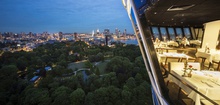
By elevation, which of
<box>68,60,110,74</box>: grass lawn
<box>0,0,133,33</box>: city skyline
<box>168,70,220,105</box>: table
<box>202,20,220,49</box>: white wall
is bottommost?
<box>68,60,110,74</box>: grass lawn

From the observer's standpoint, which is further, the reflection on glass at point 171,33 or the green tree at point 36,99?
the green tree at point 36,99

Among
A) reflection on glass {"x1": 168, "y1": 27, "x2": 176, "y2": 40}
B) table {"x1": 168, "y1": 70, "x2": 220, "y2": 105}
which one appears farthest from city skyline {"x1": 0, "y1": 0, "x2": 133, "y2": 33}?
table {"x1": 168, "y1": 70, "x2": 220, "y2": 105}

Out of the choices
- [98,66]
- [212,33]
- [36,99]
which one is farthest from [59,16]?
[212,33]

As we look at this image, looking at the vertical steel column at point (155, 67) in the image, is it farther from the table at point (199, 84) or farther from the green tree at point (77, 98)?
the green tree at point (77, 98)

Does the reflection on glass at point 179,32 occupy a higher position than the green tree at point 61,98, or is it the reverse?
the reflection on glass at point 179,32

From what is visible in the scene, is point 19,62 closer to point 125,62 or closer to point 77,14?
point 125,62

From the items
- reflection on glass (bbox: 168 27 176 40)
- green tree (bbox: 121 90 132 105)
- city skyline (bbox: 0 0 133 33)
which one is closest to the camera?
reflection on glass (bbox: 168 27 176 40)

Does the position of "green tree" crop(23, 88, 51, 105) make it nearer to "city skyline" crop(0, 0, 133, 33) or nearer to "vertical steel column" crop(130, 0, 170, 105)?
"vertical steel column" crop(130, 0, 170, 105)

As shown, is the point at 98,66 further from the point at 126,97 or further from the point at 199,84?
the point at 199,84

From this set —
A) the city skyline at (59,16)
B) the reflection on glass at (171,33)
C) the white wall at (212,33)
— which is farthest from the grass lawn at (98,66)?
the city skyline at (59,16)
